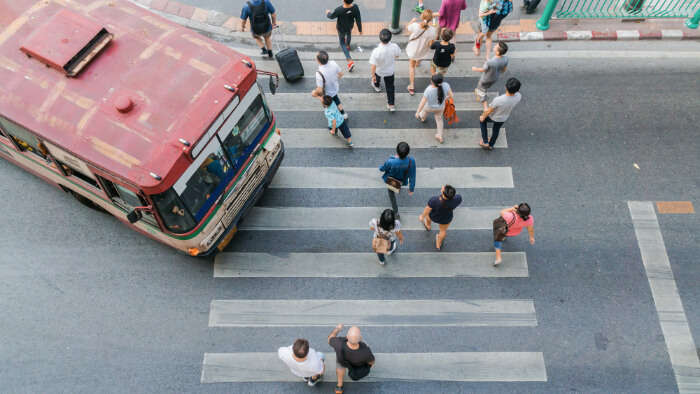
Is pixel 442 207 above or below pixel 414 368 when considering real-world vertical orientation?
above

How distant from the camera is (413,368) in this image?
289 inches

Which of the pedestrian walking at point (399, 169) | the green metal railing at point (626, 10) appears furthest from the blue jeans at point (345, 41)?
the green metal railing at point (626, 10)

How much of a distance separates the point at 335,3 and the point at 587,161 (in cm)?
686

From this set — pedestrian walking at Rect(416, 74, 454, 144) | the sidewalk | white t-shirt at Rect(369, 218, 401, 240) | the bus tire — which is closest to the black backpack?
the sidewalk

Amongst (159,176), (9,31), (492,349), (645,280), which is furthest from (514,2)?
(9,31)

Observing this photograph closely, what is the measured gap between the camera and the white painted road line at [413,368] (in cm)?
726

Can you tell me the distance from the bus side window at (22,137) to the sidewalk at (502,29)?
16.8 ft

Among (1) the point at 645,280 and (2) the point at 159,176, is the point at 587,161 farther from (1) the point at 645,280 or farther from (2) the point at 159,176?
(2) the point at 159,176

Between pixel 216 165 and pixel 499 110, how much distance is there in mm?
4932

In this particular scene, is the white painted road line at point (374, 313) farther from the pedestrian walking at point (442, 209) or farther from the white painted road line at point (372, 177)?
the white painted road line at point (372, 177)

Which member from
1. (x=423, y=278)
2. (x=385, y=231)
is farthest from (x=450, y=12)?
(x=423, y=278)

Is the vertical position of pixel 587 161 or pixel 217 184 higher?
pixel 217 184

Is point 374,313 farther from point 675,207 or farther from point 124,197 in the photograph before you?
point 675,207

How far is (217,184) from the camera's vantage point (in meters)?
7.18
